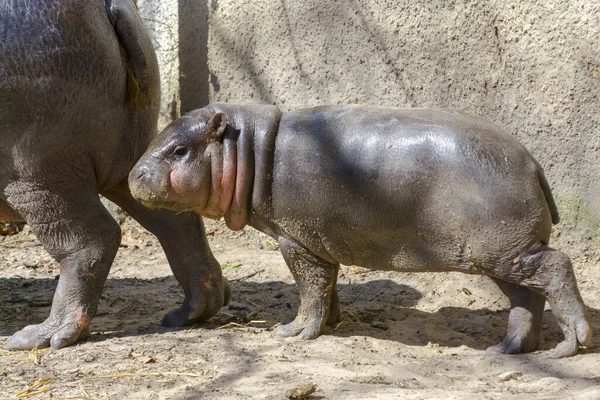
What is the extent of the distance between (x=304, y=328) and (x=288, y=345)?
6.2 inches

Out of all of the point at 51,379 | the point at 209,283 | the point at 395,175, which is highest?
the point at 395,175

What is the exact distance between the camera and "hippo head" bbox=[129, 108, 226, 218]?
3934mm

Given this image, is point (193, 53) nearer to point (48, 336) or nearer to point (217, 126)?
point (217, 126)

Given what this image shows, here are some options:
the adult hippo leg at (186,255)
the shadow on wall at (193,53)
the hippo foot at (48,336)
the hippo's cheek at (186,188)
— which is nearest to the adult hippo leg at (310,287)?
the hippo's cheek at (186,188)

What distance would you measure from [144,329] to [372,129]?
1.60m

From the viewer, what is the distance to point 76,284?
4078 millimetres

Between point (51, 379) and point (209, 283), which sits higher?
point (209, 283)

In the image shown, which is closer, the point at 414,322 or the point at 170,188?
the point at 170,188

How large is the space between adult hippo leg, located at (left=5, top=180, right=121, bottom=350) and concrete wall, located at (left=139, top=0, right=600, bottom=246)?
2109 millimetres

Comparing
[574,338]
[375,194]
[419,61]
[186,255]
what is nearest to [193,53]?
[419,61]

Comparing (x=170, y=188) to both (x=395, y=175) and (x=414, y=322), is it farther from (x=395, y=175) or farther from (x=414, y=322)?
(x=414, y=322)

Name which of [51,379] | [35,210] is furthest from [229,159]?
[51,379]

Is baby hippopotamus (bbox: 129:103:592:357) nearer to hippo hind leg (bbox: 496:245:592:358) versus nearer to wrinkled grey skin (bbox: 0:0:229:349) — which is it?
hippo hind leg (bbox: 496:245:592:358)

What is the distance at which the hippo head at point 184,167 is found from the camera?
393 cm
